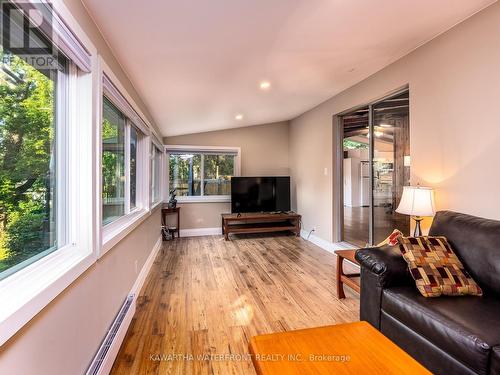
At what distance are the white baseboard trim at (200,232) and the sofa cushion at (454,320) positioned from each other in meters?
4.23

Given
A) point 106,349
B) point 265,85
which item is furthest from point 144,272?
point 265,85

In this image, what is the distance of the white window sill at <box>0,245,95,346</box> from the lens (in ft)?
2.64

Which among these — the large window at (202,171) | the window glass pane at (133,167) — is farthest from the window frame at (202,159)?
the window glass pane at (133,167)

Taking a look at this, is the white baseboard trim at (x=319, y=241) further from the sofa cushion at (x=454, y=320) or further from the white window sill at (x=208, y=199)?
the sofa cushion at (x=454, y=320)

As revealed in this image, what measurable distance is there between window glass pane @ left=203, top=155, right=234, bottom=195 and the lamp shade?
393 centimetres

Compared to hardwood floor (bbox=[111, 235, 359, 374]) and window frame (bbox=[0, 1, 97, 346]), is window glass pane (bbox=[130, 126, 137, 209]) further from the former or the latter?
window frame (bbox=[0, 1, 97, 346])

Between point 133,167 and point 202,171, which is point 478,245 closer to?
point 133,167

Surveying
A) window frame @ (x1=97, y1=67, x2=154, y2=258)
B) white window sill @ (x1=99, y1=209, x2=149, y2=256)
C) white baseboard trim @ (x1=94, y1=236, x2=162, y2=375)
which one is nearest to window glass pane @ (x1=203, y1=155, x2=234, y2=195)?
window frame @ (x1=97, y1=67, x2=154, y2=258)

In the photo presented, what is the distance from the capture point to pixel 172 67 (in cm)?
237

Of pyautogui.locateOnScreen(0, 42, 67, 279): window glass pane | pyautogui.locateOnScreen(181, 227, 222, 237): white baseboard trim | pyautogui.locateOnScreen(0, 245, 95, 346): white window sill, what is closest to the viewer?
pyautogui.locateOnScreen(0, 245, 95, 346): white window sill

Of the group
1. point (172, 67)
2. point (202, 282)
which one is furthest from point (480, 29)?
point (202, 282)

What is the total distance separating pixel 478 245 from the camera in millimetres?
1728

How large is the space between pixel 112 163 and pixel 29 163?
1.24 metres

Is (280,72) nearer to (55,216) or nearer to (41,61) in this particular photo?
(41,61)
